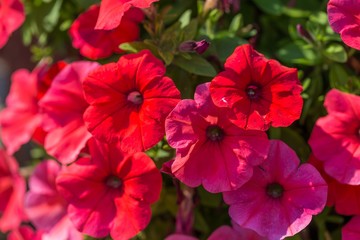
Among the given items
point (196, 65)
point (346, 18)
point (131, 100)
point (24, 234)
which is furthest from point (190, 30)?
point (24, 234)

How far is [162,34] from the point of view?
1063mm

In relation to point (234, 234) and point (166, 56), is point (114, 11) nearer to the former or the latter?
point (166, 56)

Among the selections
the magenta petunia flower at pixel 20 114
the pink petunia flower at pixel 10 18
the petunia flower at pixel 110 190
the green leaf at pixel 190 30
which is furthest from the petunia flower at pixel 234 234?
the pink petunia flower at pixel 10 18

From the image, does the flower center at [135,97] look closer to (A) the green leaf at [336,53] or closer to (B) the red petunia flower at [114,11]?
(B) the red petunia flower at [114,11]

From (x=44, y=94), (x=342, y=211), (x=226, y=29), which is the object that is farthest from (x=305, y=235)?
(x=44, y=94)

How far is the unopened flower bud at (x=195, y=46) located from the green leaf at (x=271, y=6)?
10.4 inches

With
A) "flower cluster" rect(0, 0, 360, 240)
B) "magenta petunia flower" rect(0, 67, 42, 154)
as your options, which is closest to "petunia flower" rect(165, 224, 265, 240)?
"flower cluster" rect(0, 0, 360, 240)

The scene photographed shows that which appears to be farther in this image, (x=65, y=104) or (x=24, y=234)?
(x=24, y=234)

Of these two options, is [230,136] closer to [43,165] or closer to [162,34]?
[162,34]

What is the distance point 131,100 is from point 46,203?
14.5 inches

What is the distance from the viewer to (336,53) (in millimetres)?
1056

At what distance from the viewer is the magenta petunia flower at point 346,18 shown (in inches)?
34.6

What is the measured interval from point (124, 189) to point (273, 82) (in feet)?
1.03

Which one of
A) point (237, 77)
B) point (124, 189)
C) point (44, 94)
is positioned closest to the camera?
point (237, 77)
